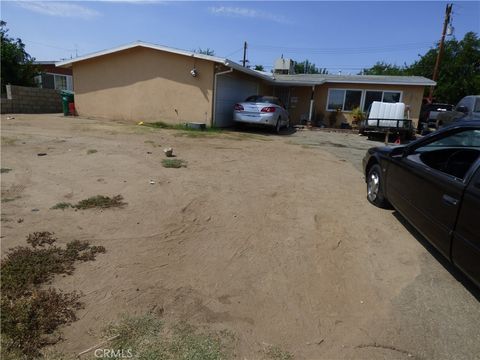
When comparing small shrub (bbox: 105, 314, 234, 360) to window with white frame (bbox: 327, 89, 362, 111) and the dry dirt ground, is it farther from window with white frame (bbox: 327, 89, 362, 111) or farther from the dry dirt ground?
window with white frame (bbox: 327, 89, 362, 111)

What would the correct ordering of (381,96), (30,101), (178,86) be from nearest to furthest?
(178,86) < (30,101) < (381,96)

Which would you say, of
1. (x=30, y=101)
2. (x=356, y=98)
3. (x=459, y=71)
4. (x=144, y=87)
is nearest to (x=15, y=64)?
(x=30, y=101)

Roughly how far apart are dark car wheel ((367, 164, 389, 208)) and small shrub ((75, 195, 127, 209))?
3.80 meters

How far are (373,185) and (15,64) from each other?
21655 millimetres

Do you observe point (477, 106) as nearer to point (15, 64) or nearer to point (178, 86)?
point (178, 86)

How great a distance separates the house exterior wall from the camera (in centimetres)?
1484

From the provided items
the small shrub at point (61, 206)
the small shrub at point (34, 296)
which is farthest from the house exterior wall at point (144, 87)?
the small shrub at point (34, 296)

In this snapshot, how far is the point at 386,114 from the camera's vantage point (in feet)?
50.1

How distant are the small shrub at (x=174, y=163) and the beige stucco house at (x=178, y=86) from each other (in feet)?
24.1

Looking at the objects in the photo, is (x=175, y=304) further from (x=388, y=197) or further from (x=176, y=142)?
(x=176, y=142)

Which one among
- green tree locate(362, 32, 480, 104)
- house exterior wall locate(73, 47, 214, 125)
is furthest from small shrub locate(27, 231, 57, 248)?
green tree locate(362, 32, 480, 104)

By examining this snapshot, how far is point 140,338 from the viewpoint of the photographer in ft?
7.74

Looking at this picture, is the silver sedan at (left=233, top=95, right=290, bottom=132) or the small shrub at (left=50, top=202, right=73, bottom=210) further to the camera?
the silver sedan at (left=233, top=95, right=290, bottom=132)

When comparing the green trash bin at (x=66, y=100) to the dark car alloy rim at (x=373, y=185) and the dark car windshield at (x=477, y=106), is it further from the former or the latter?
the dark car windshield at (x=477, y=106)
